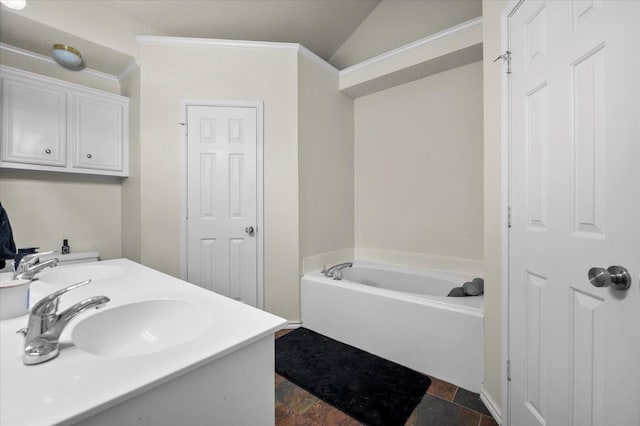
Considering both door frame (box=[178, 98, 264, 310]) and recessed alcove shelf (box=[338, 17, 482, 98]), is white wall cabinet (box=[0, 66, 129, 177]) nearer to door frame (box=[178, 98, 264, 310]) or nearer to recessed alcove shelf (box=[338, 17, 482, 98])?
door frame (box=[178, 98, 264, 310])

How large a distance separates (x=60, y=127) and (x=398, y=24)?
3.21 m

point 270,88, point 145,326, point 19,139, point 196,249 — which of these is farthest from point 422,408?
point 19,139

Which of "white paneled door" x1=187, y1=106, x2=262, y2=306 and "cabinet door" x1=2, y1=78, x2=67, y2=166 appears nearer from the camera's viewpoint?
"cabinet door" x1=2, y1=78, x2=67, y2=166

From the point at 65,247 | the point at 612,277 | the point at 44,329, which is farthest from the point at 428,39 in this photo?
the point at 65,247

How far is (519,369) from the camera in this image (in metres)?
1.25

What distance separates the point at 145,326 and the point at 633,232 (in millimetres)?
1542

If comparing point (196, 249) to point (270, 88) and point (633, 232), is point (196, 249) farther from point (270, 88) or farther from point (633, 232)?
point (633, 232)

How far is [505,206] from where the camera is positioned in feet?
4.37

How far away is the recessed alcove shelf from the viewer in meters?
2.23

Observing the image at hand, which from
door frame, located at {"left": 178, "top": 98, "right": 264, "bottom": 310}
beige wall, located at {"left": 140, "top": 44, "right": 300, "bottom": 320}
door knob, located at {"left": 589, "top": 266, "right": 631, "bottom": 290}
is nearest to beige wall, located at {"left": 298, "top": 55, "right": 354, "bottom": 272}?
beige wall, located at {"left": 140, "top": 44, "right": 300, "bottom": 320}

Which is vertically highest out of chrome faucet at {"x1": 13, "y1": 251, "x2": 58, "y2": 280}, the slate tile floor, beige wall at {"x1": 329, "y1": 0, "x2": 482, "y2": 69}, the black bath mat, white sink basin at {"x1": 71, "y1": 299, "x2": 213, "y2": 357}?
beige wall at {"x1": 329, "y1": 0, "x2": 482, "y2": 69}

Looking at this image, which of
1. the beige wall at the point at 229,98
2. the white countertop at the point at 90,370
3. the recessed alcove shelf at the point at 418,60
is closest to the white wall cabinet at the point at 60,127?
the beige wall at the point at 229,98

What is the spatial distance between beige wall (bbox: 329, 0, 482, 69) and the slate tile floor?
9.60 ft

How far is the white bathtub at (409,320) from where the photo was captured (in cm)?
169
